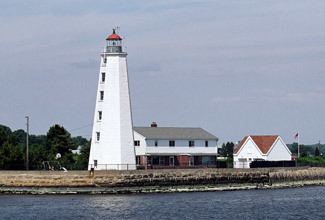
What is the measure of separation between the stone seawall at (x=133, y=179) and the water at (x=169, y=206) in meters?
1.84

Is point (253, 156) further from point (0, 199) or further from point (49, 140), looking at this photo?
point (0, 199)

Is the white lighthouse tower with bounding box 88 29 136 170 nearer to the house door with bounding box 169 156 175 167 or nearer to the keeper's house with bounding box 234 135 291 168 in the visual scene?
the house door with bounding box 169 156 175 167

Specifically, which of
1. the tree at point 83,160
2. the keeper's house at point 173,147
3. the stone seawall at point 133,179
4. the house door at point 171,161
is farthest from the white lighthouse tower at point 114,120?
the house door at point 171,161

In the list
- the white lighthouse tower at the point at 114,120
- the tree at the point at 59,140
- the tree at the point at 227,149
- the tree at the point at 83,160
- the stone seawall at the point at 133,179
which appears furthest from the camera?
the tree at the point at 227,149

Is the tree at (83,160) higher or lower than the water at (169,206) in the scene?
higher

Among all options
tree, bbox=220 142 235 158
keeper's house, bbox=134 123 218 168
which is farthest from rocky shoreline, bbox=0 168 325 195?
tree, bbox=220 142 235 158

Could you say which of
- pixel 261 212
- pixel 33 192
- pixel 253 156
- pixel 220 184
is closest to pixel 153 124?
pixel 253 156

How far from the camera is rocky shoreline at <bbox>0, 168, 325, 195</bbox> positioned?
6856 cm

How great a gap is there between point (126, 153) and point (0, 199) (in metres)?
10.3

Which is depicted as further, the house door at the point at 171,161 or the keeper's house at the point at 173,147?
the house door at the point at 171,161

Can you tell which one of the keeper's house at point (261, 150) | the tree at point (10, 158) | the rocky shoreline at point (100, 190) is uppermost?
the keeper's house at point (261, 150)

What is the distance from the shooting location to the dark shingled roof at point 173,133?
8606cm

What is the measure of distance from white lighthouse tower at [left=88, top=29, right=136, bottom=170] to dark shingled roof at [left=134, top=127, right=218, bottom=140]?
13.9 metres

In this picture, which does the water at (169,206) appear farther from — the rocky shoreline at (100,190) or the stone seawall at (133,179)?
the stone seawall at (133,179)
